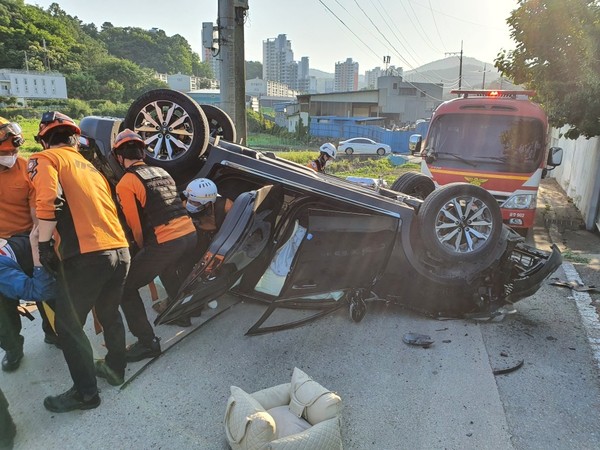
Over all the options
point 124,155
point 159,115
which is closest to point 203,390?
point 124,155

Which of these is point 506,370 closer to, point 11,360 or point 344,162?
point 11,360

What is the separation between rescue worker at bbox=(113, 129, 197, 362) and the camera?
125 inches

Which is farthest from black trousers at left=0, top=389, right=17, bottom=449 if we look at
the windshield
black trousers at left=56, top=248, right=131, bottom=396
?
the windshield

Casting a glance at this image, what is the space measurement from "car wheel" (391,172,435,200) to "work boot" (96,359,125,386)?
3.95 meters

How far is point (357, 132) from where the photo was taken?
39531 mm

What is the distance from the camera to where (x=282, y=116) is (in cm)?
6262

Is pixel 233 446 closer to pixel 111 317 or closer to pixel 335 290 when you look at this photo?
pixel 111 317

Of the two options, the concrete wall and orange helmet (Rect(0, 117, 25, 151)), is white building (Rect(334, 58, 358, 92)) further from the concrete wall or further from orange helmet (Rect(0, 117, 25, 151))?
orange helmet (Rect(0, 117, 25, 151))

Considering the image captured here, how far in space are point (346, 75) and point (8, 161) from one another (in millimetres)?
142332

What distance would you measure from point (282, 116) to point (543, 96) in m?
55.9

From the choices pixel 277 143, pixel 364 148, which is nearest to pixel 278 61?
pixel 277 143

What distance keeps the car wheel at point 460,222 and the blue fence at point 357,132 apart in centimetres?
2997

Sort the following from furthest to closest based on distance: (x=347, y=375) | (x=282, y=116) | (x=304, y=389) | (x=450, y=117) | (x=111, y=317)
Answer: (x=282, y=116) → (x=450, y=117) → (x=347, y=375) → (x=111, y=317) → (x=304, y=389)

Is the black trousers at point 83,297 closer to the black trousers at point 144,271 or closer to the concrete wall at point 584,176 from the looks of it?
the black trousers at point 144,271
